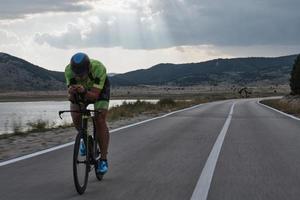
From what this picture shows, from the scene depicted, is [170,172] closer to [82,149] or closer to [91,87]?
[82,149]

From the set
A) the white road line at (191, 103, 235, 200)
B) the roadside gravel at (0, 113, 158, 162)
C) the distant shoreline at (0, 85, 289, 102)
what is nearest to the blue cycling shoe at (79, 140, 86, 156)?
the white road line at (191, 103, 235, 200)

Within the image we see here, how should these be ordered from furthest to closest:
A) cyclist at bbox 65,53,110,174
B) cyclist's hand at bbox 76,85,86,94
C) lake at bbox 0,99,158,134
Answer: lake at bbox 0,99,158,134 < cyclist at bbox 65,53,110,174 < cyclist's hand at bbox 76,85,86,94

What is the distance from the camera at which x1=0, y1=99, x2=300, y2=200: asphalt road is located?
7469mm

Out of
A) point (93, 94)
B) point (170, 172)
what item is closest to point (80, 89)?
point (93, 94)

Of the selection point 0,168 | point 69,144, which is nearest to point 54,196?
point 0,168

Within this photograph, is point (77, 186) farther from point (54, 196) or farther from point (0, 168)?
point (0, 168)

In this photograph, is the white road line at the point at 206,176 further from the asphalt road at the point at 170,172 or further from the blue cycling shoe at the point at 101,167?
the blue cycling shoe at the point at 101,167

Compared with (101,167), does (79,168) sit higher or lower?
higher

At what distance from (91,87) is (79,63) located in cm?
51

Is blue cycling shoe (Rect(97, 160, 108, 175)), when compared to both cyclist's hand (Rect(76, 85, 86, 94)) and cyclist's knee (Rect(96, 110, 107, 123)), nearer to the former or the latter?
cyclist's knee (Rect(96, 110, 107, 123))

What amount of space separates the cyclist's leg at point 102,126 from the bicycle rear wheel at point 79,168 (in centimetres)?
55

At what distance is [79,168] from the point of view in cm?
738

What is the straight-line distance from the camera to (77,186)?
722 centimetres

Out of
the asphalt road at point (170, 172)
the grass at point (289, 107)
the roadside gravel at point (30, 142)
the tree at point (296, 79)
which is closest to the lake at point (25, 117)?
the roadside gravel at point (30, 142)
